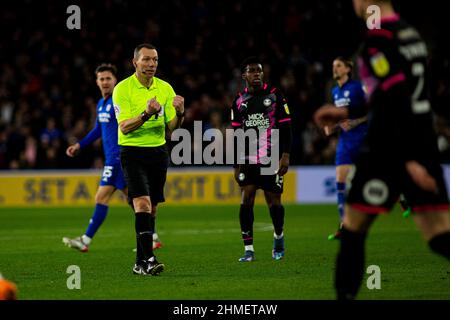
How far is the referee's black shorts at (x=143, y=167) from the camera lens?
9.20m

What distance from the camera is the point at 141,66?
30.6ft

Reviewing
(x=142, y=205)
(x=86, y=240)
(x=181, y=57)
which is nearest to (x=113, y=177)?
(x=86, y=240)

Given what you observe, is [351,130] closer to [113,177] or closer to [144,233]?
[113,177]

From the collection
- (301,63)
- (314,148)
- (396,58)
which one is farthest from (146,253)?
(301,63)

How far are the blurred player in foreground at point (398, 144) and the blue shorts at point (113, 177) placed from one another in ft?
20.6

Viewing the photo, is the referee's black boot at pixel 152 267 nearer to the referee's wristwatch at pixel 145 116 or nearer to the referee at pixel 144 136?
the referee at pixel 144 136

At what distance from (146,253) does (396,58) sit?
13.1 ft

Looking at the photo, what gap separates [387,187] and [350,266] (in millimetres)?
611

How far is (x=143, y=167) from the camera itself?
30.5 ft

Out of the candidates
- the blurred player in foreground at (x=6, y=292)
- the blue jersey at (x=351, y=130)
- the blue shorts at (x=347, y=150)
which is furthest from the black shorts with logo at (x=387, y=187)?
the blue shorts at (x=347, y=150)

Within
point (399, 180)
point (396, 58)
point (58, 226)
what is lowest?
point (58, 226)

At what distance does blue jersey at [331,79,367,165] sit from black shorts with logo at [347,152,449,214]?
718 cm
